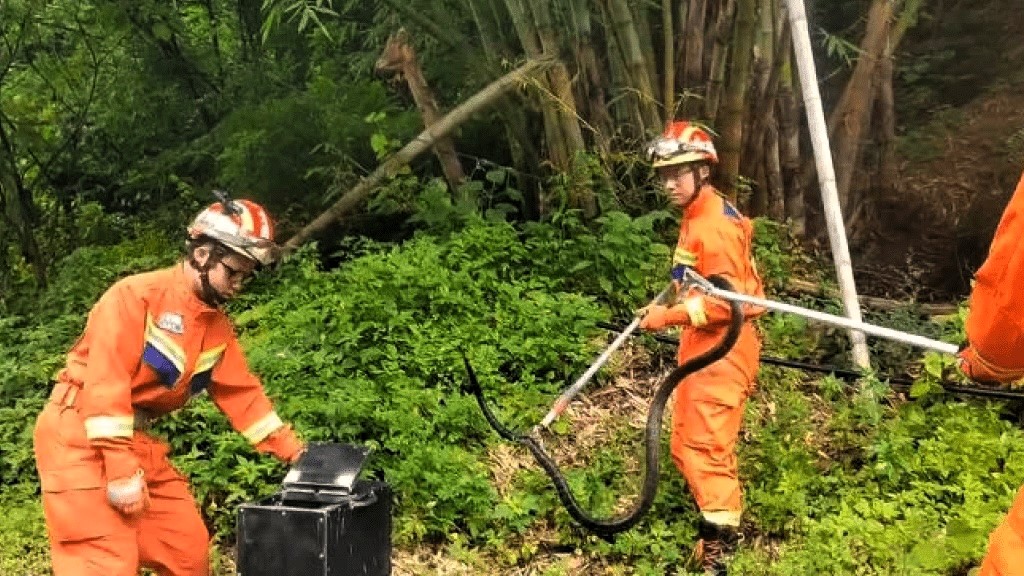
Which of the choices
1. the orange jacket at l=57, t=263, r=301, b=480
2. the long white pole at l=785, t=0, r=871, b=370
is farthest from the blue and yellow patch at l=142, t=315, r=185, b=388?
the long white pole at l=785, t=0, r=871, b=370

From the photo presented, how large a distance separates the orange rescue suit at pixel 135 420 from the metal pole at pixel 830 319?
1.61 m

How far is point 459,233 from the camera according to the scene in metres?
6.75

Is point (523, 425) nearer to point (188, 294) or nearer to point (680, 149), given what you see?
point (680, 149)

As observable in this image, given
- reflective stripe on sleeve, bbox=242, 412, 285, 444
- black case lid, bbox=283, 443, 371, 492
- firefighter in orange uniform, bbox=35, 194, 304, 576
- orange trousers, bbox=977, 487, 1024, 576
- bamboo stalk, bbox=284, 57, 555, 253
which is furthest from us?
bamboo stalk, bbox=284, 57, 555, 253

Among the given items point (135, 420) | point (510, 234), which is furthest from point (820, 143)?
point (135, 420)

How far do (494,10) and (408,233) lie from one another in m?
1.61

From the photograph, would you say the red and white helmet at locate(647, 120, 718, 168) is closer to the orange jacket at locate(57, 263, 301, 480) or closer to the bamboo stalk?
the orange jacket at locate(57, 263, 301, 480)

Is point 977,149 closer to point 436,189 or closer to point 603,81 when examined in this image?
point 603,81

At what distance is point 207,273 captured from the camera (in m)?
3.46

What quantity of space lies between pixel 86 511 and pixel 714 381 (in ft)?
7.52

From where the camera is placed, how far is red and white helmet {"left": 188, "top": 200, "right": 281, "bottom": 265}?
11.1 feet

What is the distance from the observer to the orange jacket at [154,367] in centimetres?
327

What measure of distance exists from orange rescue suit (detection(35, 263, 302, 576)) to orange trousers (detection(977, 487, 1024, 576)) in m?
2.28

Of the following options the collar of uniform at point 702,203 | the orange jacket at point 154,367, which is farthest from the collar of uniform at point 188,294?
the collar of uniform at point 702,203
